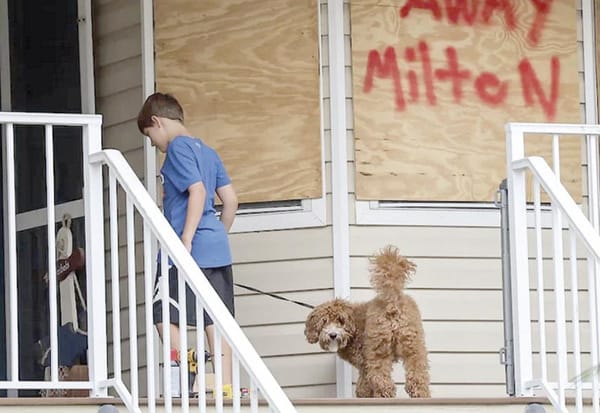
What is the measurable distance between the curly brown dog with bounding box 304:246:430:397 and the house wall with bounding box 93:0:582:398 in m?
0.58

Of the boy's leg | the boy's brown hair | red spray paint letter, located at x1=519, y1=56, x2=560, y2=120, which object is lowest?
the boy's leg

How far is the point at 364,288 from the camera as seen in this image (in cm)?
753

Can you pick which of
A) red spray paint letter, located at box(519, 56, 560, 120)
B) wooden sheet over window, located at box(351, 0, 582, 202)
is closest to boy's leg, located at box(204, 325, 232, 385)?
wooden sheet over window, located at box(351, 0, 582, 202)

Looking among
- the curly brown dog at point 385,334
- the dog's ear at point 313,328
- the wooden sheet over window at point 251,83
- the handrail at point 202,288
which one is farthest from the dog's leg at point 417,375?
the handrail at point 202,288

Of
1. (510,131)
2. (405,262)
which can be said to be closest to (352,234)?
(405,262)

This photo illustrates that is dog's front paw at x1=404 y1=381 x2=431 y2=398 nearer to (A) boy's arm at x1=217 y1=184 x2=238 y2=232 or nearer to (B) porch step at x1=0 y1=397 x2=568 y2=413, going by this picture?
(B) porch step at x1=0 y1=397 x2=568 y2=413

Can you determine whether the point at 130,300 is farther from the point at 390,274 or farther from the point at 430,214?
the point at 430,214

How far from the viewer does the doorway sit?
8430 millimetres

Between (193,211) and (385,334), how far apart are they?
1.00 meters

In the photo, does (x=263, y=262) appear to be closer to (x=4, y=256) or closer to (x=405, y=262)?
(x=405, y=262)

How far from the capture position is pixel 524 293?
6.24 metres

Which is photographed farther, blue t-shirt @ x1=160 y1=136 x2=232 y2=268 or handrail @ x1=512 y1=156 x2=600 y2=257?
blue t-shirt @ x1=160 y1=136 x2=232 y2=268

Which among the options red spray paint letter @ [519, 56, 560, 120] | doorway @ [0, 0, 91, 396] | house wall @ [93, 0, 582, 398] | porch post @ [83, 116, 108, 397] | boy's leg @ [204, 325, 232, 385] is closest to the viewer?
porch post @ [83, 116, 108, 397]

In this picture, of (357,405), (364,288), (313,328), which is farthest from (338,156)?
(357,405)
